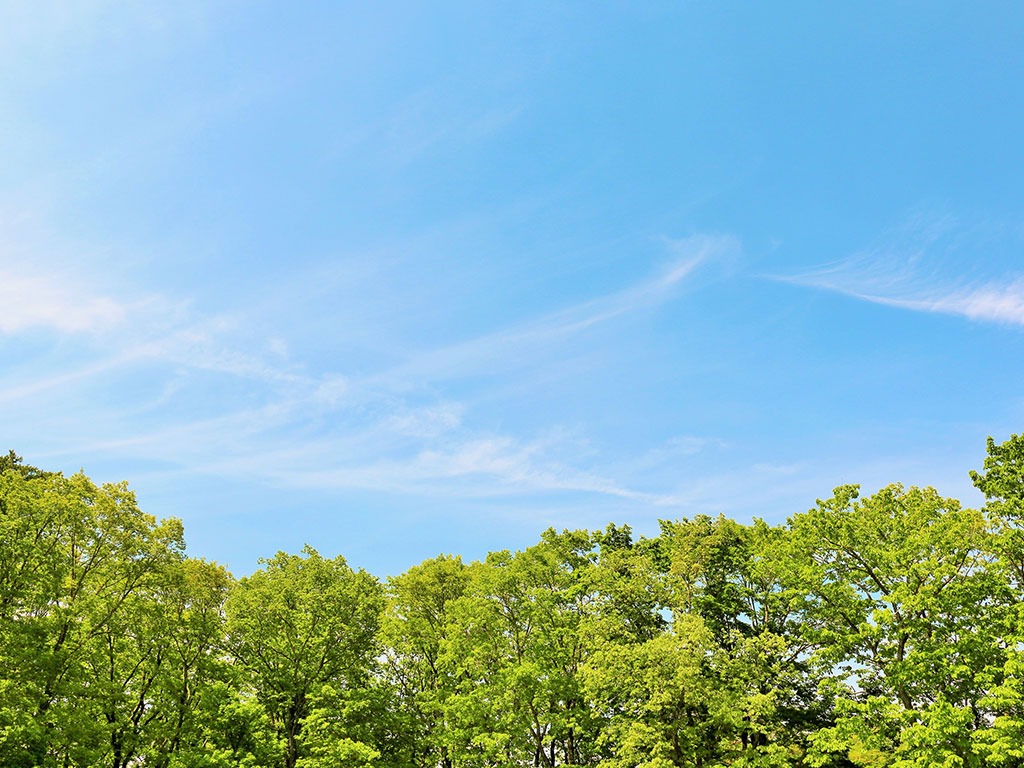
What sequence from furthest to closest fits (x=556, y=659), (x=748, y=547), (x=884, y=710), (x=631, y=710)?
(x=748, y=547) → (x=556, y=659) → (x=631, y=710) → (x=884, y=710)

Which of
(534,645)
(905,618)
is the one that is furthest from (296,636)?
(905,618)

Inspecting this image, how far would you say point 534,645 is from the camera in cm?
3959

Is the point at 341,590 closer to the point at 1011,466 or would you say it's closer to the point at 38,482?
the point at 38,482

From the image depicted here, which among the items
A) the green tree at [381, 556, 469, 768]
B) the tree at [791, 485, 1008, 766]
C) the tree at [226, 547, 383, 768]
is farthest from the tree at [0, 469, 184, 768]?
the tree at [791, 485, 1008, 766]

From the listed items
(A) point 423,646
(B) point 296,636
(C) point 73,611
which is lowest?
(A) point 423,646

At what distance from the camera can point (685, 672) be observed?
33844mm

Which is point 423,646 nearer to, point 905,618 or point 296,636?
point 296,636

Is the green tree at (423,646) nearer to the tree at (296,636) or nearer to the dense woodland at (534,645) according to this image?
the dense woodland at (534,645)

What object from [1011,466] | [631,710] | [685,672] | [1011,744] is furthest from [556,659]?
[1011,466]

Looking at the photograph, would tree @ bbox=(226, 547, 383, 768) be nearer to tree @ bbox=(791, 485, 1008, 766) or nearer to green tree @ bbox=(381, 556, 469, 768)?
green tree @ bbox=(381, 556, 469, 768)

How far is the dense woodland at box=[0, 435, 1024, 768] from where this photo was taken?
29375mm

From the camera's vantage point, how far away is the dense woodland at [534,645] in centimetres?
2938

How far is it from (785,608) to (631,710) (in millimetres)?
10535

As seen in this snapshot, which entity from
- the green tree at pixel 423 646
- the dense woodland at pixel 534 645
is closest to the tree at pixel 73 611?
the dense woodland at pixel 534 645
